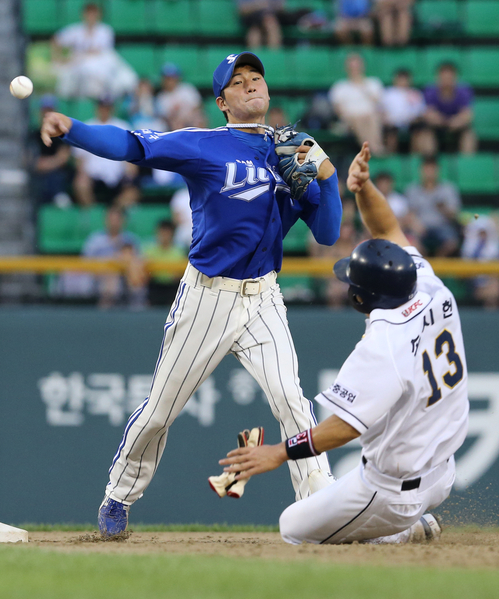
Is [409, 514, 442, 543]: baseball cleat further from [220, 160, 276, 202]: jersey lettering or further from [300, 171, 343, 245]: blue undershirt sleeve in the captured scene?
[220, 160, 276, 202]: jersey lettering

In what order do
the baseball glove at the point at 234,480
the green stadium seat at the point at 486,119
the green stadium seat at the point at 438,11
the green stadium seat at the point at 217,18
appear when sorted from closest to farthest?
the baseball glove at the point at 234,480 < the green stadium seat at the point at 486,119 < the green stadium seat at the point at 217,18 < the green stadium seat at the point at 438,11

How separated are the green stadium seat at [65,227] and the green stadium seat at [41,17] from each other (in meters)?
2.31

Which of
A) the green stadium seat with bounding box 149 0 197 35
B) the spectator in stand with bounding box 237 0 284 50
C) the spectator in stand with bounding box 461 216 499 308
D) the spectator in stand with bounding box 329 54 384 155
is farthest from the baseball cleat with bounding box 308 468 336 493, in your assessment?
the green stadium seat with bounding box 149 0 197 35

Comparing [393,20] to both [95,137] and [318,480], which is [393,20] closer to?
[95,137]

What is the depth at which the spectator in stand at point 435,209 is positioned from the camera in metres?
7.64

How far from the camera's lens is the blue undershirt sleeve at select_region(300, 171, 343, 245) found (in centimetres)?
435

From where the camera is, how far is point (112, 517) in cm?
446

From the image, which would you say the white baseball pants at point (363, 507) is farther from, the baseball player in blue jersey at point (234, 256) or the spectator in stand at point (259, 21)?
the spectator in stand at point (259, 21)

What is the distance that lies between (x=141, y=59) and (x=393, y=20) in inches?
106

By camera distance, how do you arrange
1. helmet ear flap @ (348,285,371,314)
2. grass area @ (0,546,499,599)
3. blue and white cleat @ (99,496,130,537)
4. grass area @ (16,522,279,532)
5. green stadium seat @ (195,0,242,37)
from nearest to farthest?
grass area @ (0,546,499,599)
helmet ear flap @ (348,285,371,314)
blue and white cleat @ (99,496,130,537)
grass area @ (16,522,279,532)
green stadium seat @ (195,0,242,37)

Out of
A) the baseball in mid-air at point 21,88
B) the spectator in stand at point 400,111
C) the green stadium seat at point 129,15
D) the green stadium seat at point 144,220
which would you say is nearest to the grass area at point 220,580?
the baseball in mid-air at point 21,88

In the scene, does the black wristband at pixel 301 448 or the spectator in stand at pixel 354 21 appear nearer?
the black wristband at pixel 301 448

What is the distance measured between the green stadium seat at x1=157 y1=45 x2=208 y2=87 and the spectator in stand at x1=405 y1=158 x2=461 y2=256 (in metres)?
2.47

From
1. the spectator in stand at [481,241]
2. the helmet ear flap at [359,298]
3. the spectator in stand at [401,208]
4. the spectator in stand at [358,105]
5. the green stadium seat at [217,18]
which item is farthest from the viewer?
the green stadium seat at [217,18]
